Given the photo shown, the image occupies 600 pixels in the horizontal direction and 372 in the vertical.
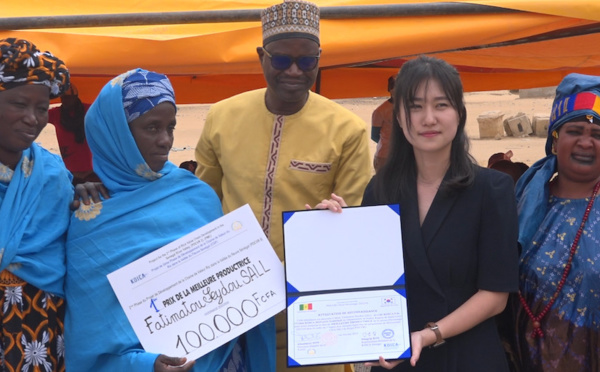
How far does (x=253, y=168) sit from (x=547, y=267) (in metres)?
1.30

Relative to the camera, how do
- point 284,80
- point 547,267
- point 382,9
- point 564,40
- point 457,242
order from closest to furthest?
point 457,242 → point 547,267 → point 284,80 → point 382,9 → point 564,40

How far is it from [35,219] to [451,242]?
1.43 metres

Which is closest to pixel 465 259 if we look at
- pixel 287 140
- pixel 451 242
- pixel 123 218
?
pixel 451 242

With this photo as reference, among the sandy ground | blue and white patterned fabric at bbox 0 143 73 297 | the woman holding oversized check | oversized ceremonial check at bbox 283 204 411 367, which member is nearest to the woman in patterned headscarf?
blue and white patterned fabric at bbox 0 143 73 297

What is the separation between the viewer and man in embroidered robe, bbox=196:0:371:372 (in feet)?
→ 11.2

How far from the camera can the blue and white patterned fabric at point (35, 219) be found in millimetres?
2715

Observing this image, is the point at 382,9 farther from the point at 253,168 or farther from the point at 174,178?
the point at 174,178

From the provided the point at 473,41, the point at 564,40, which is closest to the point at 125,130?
the point at 473,41

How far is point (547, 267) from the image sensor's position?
119 inches

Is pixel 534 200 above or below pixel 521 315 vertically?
above

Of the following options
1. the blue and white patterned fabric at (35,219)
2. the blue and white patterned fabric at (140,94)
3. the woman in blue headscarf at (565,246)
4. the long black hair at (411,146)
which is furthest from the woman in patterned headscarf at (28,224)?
the woman in blue headscarf at (565,246)

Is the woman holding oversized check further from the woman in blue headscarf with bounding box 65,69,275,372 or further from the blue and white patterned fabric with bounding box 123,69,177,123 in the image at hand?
the blue and white patterned fabric with bounding box 123,69,177,123

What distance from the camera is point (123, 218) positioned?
2.95 m

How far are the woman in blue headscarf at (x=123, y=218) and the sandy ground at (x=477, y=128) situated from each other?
422 inches
